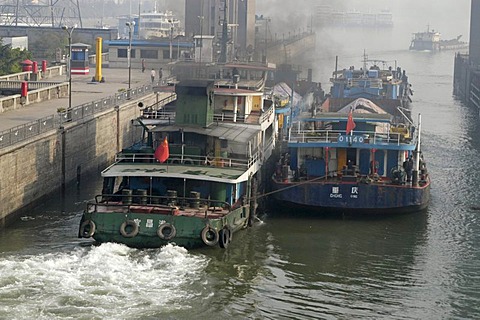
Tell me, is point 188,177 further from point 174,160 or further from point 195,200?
point 174,160

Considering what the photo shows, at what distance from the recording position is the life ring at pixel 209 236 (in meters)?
33.2

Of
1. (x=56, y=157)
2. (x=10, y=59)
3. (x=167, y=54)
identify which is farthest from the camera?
(x=167, y=54)

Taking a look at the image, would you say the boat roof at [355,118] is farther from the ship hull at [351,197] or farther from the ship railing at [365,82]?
the ship railing at [365,82]

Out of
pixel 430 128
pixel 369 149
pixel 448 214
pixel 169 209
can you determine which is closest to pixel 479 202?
pixel 448 214

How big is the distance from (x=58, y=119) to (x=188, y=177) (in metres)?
13.7

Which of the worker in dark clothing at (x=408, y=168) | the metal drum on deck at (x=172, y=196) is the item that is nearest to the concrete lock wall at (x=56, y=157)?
the metal drum on deck at (x=172, y=196)

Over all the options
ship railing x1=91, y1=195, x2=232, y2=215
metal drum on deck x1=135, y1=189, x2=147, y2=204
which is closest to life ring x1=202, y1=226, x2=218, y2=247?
ship railing x1=91, y1=195, x2=232, y2=215

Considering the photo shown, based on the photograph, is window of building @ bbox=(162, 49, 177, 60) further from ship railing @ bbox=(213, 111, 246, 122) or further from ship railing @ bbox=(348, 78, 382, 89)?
ship railing @ bbox=(213, 111, 246, 122)

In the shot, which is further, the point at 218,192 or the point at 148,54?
the point at 148,54

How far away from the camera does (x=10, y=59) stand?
80.8 m

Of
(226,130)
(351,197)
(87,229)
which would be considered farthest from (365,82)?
(87,229)

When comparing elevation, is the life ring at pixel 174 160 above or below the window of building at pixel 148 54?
below

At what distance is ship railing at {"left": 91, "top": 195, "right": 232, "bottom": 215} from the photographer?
33.8m

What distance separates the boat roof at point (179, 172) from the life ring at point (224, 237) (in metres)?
1.75
